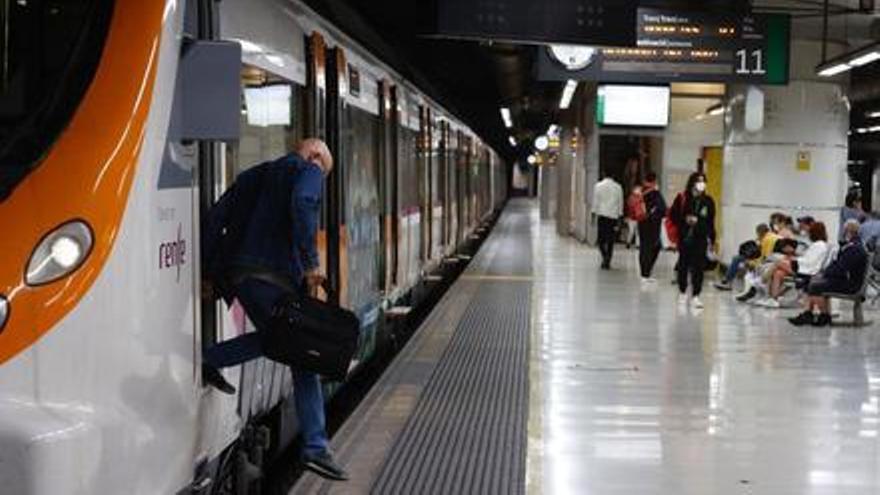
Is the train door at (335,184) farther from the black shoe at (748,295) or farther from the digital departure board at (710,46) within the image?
the black shoe at (748,295)

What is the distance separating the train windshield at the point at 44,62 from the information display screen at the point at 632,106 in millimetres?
16026

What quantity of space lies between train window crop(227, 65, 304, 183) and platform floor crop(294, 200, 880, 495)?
1.57 m

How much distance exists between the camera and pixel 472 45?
2281cm

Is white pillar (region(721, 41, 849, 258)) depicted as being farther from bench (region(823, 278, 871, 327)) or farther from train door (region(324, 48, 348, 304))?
train door (region(324, 48, 348, 304))

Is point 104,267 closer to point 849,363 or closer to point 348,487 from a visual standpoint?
point 348,487

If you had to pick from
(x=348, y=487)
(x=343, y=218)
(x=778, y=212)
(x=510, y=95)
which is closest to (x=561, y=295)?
(x=778, y=212)

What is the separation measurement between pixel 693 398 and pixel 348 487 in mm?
3367

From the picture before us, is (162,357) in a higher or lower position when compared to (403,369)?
higher

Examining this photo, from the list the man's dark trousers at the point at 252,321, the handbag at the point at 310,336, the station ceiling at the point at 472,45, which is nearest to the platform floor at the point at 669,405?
the handbag at the point at 310,336

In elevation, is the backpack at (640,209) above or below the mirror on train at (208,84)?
below

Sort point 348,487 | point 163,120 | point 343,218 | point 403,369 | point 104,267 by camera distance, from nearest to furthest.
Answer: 1. point 104,267
2. point 163,120
3. point 348,487
4. point 343,218
5. point 403,369

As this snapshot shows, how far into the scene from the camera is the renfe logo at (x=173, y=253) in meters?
3.41

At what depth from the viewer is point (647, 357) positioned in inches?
373

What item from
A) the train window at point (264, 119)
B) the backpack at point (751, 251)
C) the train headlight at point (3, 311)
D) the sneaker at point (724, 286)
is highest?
the train window at point (264, 119)
